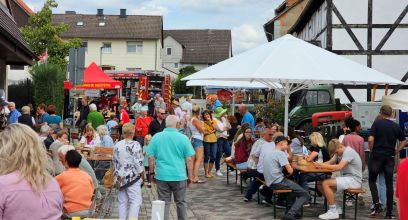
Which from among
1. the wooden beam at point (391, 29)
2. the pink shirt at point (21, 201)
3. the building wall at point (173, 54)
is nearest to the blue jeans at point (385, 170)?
the pink shirt at point (21, 201)

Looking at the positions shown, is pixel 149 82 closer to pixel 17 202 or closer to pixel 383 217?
pixel 383 217

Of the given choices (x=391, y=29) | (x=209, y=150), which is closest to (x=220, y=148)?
(x=209, y=150)

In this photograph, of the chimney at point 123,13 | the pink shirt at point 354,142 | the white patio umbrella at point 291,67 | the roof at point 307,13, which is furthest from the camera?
the chimney at point 123,13

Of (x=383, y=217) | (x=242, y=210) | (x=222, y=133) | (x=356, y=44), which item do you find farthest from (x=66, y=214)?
(x=356, y=44)

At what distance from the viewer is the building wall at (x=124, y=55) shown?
68062mm

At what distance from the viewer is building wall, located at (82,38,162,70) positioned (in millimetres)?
68062

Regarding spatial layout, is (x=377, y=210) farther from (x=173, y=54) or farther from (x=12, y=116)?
(x=173, y=54)

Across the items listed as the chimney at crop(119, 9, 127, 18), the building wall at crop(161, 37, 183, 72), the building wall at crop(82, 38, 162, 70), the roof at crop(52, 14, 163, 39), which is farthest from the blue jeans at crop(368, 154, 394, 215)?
the building wall at crop(161, 37, 183, 72)

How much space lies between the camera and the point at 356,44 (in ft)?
85.5

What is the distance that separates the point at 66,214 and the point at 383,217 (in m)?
6.09

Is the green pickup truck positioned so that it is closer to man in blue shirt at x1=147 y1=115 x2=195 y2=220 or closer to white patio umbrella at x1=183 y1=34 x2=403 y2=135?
white patio umbrella at x1=183 y1=34 x2=403 y2=135

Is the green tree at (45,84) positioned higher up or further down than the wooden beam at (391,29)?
further down

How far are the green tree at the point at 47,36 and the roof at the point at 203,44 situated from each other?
153 ft

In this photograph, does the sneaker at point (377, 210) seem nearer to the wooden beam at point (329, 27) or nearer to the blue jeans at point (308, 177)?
the blue jeans at point (308, 177)
